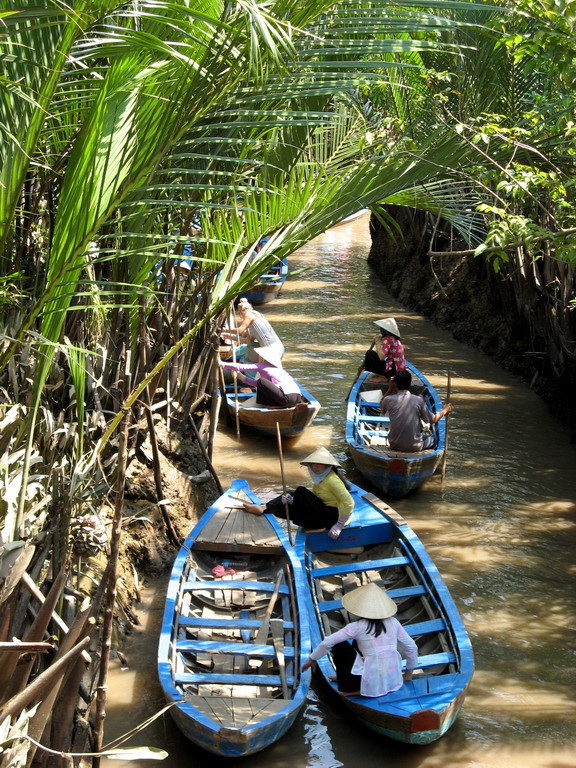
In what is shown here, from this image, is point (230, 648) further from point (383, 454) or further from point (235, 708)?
point (383, 454)

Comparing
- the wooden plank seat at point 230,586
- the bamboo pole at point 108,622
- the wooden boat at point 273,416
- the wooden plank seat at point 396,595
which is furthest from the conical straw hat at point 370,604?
the wooden boat at point 273,416

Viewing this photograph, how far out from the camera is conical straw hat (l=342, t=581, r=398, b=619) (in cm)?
497

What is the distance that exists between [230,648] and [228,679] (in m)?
0.31

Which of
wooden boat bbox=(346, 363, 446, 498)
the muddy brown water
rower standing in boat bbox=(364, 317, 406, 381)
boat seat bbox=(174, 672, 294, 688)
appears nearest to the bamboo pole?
the muddy brown water

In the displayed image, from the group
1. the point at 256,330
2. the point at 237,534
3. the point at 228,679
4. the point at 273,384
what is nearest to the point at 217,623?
the point at 228,679

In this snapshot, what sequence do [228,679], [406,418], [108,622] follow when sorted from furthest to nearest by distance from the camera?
[406,418] < [228,679] < [108,622]

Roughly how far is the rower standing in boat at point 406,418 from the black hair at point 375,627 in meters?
3.77

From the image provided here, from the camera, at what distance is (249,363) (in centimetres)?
1145

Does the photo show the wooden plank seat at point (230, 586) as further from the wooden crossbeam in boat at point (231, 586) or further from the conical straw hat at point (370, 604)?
the conical straw hat at point (370, 604)

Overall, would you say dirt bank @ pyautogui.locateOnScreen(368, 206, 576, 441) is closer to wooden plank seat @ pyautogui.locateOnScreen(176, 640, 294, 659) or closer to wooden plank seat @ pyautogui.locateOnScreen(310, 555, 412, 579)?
wooden plank seat @ pyautogui.locateOnScreen(310, 555, 412, 579)

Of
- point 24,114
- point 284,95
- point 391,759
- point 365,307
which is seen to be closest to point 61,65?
point 24,114

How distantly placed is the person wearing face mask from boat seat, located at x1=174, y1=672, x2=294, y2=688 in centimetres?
177

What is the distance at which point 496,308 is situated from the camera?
14711 mm

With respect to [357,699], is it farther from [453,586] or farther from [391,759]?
[453,586]
